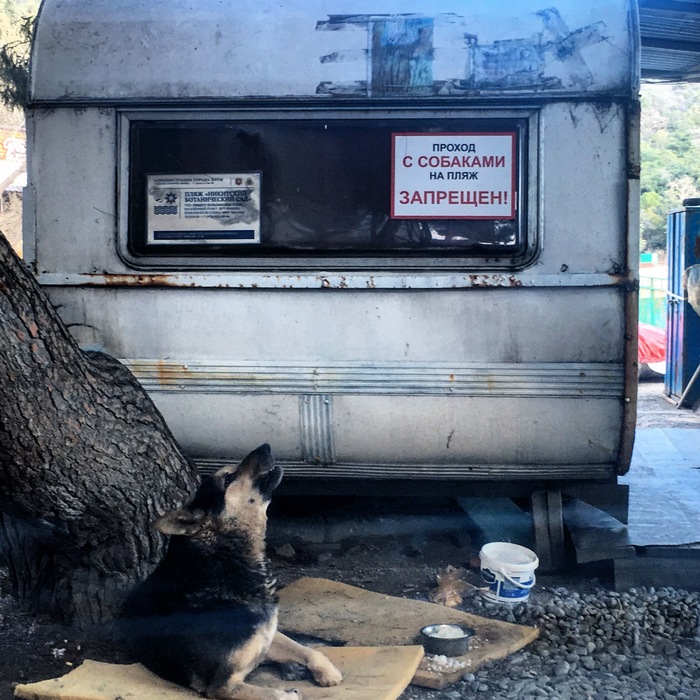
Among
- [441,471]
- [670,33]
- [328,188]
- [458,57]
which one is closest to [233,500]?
[441,471]

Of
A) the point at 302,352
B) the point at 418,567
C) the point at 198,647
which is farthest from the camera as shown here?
the point at 418,567

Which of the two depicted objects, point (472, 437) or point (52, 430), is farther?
point (472, 437)

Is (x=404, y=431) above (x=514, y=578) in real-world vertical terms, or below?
above

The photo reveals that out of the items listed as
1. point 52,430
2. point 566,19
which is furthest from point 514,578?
point 566,19

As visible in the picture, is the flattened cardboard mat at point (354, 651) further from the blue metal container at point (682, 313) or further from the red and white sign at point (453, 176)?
the blue metal container at point (682, 313)

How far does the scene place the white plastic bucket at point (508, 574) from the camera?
13.3ft

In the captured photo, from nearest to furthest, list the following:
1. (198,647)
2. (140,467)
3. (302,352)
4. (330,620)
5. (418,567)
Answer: (198,647) → (140,467) → (330,620) → (302,352) → (418,567)

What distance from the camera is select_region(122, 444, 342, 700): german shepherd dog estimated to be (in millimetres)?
3113

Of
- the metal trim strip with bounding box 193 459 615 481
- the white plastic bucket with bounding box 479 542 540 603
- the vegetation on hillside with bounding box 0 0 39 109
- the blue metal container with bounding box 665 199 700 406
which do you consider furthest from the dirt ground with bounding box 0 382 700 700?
the blue metal container with bounding box 665 199 700 406

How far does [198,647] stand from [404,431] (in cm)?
153

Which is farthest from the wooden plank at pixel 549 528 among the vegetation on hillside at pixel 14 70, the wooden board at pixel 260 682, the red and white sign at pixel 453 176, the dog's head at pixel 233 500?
the vegetation on hillside at pixel 14 70

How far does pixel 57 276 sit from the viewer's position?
428cm

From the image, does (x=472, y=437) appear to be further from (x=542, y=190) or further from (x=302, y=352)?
(x=542, y=190)

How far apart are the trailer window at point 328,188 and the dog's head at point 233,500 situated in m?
1.35
